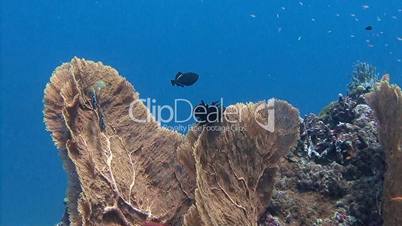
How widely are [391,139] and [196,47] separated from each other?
14033 centimetres

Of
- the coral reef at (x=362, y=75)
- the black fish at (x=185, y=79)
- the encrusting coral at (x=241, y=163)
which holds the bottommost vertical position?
the encrusting coral at (x=241, y=163)

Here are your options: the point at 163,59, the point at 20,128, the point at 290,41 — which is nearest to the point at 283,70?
the point at 290,41

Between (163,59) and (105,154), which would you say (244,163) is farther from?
(163,59)

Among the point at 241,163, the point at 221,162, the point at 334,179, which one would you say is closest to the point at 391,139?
the point at 334,179

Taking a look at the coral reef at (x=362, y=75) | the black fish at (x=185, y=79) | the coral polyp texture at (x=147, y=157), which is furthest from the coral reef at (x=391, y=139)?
the coral reef at (x=362, y=75)

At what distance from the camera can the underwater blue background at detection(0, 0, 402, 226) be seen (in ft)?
358

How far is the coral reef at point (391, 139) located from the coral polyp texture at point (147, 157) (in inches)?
45.9

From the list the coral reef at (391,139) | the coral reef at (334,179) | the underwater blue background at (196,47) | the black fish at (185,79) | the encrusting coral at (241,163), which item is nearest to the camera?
the coral reef at (391,139)

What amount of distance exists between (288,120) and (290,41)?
430ft

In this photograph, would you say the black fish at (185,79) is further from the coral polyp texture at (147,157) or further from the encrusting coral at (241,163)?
the encrusting coral at (241,163)

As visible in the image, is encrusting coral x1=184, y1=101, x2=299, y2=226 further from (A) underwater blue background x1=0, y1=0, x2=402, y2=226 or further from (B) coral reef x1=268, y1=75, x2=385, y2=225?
(A) underwater blue background x1=0, y1=0, x2=402, y2=226

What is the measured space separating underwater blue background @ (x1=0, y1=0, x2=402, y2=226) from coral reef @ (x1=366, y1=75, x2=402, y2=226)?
94405 millimetres

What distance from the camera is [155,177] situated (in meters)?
7.15

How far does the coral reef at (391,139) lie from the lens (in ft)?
18.3
